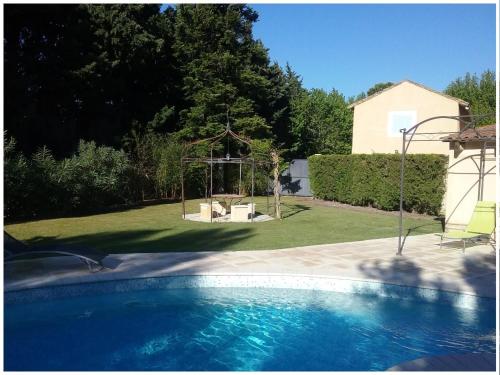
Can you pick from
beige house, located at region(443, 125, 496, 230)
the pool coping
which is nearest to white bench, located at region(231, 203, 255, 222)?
beige house, located at region(443, 125, 496, 230)

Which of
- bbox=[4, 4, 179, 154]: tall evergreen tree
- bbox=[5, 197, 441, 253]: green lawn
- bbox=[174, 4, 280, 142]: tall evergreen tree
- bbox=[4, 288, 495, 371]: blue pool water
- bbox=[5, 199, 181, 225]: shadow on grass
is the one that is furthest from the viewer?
bbox=[174, 4, 280, 142]: tall evergreen tree

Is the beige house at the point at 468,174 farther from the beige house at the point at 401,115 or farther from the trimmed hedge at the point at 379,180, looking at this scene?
the beige house at the point at 401,115

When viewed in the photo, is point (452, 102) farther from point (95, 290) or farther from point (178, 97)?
point (95, 290)

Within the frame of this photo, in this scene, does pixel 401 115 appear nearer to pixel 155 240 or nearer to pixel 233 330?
pixel 155 240

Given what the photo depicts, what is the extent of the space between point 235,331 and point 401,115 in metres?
26.0

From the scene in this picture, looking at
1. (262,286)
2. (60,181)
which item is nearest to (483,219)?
(262,286)

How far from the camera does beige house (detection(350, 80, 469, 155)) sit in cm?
2811

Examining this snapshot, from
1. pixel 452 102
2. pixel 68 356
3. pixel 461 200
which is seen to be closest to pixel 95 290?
pixel 68 356

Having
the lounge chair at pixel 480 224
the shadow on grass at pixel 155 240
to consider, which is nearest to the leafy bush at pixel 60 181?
the shadow on grass at pixel 155 240

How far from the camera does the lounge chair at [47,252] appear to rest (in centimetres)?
805

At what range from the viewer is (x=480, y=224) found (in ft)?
38.2

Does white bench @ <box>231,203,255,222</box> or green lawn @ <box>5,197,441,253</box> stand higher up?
white bench @ <box>231,203,255,222</box>

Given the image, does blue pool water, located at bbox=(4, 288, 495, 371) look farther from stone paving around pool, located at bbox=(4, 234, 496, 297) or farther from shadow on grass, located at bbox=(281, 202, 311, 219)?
shadow on grass, located at bbox=(281, 202, 311, 219)

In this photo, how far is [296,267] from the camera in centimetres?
921
